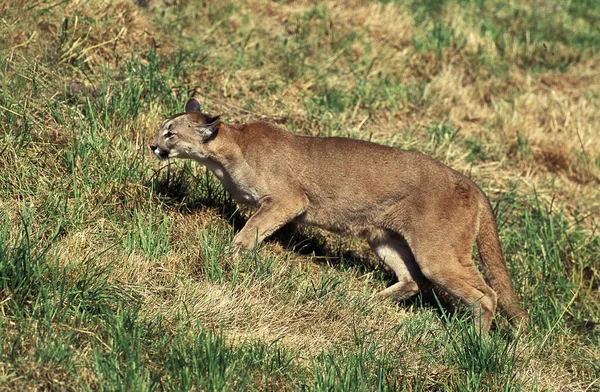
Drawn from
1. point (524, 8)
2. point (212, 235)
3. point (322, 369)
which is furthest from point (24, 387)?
point (524, 8)

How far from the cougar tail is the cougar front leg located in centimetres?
151

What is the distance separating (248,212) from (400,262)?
1334 mm

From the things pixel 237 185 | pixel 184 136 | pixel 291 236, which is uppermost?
pixel 184 136

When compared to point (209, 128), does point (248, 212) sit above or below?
below

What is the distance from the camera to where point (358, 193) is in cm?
680

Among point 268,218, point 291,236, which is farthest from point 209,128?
point 291,236

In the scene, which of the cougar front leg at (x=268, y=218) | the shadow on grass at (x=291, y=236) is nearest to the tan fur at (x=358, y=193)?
the cougar front leg at (x=268, y=218)

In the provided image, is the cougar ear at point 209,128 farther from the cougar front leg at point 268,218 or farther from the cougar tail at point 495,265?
the cougar tail at point 495,265

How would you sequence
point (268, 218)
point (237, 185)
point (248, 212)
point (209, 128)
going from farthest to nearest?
point (248, 212)
point (237, 185)
point (209, 128)
point (268, 218)

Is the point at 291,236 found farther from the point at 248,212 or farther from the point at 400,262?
the point at 400,262

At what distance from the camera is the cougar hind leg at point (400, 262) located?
702 cm

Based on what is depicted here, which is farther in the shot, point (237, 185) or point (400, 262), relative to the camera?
point (400, 262)

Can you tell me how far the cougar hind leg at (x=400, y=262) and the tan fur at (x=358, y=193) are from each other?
0.04 m

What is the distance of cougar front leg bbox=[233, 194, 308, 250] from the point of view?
646 centimetres
